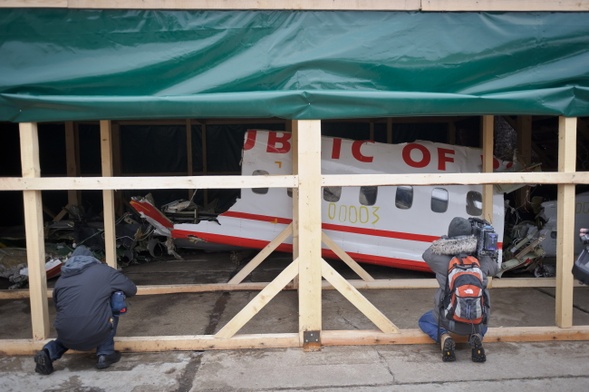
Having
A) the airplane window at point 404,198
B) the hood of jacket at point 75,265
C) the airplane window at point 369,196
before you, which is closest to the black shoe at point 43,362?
the hood of jacket at point 75,265

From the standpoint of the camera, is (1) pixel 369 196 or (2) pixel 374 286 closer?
(2) pixel 374 286

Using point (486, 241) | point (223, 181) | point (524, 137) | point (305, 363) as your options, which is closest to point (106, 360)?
point (305, 363)

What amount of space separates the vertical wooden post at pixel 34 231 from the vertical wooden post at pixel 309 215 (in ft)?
9.62

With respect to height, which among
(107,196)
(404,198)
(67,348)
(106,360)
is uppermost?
(107,196)

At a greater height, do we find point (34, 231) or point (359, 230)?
point (34, 231)

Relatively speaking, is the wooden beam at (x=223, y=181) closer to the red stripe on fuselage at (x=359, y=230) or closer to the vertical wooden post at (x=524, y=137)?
the red stripe on fuselage at (x=359, y=230)

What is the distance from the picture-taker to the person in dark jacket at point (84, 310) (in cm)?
460

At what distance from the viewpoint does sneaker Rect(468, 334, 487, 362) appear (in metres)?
4.78

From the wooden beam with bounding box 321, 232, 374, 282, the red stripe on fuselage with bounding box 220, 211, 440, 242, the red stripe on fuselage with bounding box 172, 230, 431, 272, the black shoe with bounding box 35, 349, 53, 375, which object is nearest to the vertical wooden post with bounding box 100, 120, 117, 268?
the red stripe on fuselage with bounding box 172, 230, 431, 272

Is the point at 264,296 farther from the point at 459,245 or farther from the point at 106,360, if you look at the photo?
the point at 459,245

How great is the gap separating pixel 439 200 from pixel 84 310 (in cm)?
612

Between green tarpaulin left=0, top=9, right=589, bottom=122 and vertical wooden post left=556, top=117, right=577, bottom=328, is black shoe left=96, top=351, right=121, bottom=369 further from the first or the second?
vertical wooden post left=556, top=117, right=577, bottom=328

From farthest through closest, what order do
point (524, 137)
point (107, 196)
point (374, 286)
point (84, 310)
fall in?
point (524, 137) → point (374, 286) → point (107, 196) → point (84, 310)

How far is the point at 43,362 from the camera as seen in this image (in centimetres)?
467
